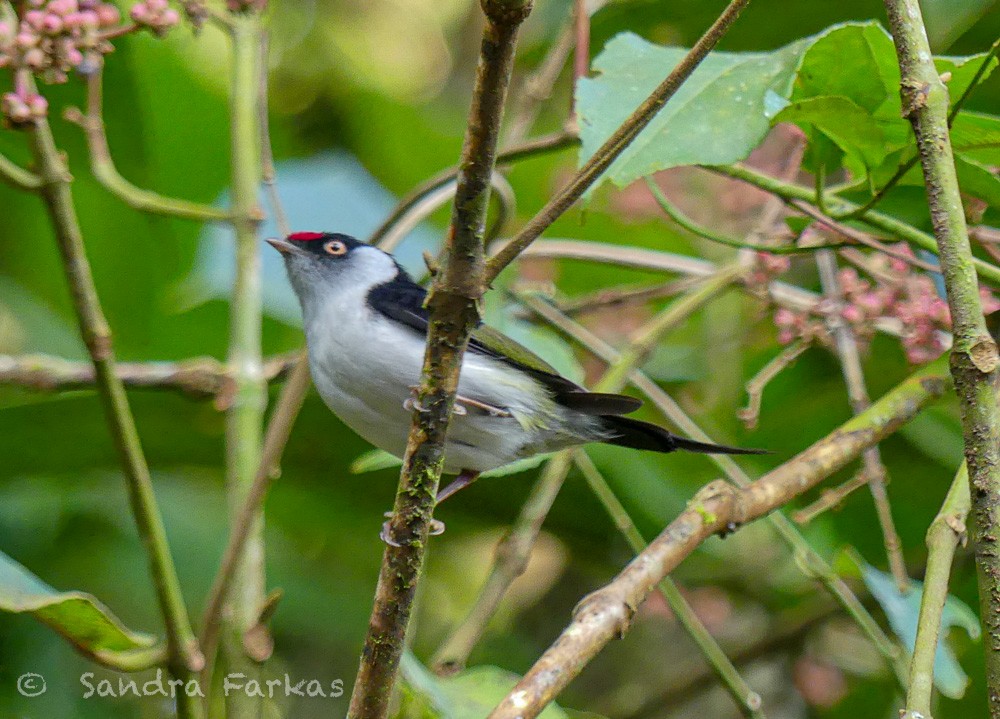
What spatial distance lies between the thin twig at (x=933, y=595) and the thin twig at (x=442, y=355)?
2.25 ft

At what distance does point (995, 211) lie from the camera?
2.18 m

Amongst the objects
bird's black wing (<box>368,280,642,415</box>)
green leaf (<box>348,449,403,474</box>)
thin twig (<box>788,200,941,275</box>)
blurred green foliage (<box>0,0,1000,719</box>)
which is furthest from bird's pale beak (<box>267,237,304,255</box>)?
thin twig (<box>788,200,941,275</box>)

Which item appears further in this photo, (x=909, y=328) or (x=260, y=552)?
(x=260, y=552)

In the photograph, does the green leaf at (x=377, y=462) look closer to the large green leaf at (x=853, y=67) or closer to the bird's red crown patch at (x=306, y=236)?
the bird's red crown patch at (x=306, y=236)

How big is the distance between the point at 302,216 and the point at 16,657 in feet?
5.70

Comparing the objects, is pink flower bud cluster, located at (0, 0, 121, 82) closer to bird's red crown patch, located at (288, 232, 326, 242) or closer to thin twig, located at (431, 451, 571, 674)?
bird's red crown patch, located at (288, 232, 326, 242)

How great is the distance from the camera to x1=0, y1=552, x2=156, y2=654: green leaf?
1.86m

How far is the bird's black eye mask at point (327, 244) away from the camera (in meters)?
2.85

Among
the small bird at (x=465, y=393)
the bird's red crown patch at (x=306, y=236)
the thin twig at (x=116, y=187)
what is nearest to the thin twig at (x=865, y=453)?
the small bird at (x=465, y=393)

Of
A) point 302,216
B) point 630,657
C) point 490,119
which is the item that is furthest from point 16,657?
point 490,119

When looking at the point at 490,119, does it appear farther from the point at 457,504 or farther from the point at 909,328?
the point at 457,504

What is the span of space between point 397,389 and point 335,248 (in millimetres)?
769

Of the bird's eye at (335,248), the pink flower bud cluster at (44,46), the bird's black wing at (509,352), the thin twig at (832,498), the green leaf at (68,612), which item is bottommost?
the green leaf at (68,612)

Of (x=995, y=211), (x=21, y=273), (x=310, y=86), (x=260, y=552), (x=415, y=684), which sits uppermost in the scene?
(x=310, y=86)
